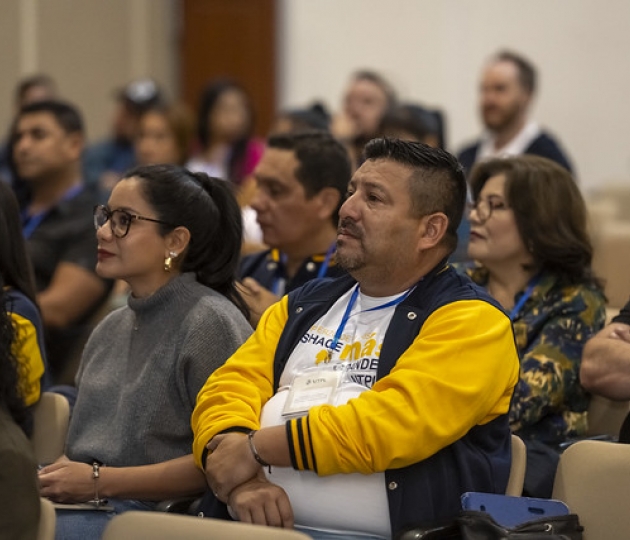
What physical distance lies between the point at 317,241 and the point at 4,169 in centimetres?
333

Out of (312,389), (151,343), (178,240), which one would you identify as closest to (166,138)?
(178,240)

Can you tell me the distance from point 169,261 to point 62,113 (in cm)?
218

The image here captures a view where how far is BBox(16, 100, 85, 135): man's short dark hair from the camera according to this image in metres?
4.76

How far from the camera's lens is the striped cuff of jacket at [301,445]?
7.34 feet

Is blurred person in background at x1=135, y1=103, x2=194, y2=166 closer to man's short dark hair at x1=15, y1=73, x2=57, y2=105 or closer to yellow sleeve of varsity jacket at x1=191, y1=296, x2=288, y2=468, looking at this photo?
man's short dark hair at x1=15, y1=73, x2=57, y2=105

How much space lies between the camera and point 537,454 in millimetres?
2746

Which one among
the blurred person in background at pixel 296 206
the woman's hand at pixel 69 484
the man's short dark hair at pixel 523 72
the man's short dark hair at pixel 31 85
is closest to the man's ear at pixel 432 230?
the woman's hand at pixel 69 484

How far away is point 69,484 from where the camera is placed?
2.56m

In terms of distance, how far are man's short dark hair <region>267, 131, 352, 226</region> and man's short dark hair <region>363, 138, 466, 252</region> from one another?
1.05m

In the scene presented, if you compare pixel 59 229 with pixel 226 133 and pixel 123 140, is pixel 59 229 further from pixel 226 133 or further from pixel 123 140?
pixel 123 140

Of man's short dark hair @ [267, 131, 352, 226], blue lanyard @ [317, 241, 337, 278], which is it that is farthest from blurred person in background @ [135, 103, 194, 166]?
blue lanyard @ [317, 241, 337, 278]

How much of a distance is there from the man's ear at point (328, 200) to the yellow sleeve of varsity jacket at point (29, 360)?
1.00 meters

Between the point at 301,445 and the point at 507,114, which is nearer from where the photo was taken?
the point at 301,445

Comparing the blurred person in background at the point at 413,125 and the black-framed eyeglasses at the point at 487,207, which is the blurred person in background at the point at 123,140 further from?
the black-framed eyeglasses at the point at 487,207
